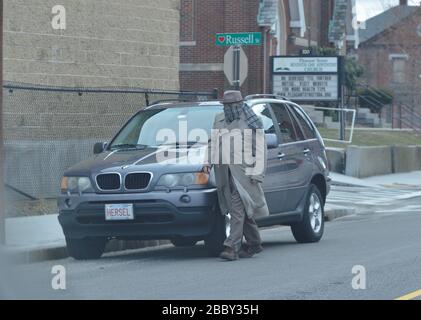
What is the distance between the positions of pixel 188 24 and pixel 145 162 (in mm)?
24519

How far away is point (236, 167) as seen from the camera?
462 inches

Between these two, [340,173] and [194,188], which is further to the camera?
[340,173]

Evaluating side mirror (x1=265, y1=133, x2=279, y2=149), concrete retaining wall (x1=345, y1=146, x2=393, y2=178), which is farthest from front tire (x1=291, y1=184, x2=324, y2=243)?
concrete retaining wall (x1=345, y1=146, x2=393, y2=178)

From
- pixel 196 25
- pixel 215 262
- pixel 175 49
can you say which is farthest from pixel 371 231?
pixel 196 25

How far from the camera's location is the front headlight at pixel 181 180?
11.7 m

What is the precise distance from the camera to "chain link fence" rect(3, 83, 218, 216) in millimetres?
17078

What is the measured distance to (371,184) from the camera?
2589 cm

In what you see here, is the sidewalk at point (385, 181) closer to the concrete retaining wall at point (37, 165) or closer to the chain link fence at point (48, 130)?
the chain link fence at point (48, 130)

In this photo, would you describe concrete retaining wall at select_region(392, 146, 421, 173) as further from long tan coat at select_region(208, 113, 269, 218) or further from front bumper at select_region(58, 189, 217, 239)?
front bumper at select_region(58, 189, 217, 239)

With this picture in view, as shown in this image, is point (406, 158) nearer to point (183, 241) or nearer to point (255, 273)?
point (183, 241)

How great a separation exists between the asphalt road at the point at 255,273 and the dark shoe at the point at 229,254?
4.0 inches
